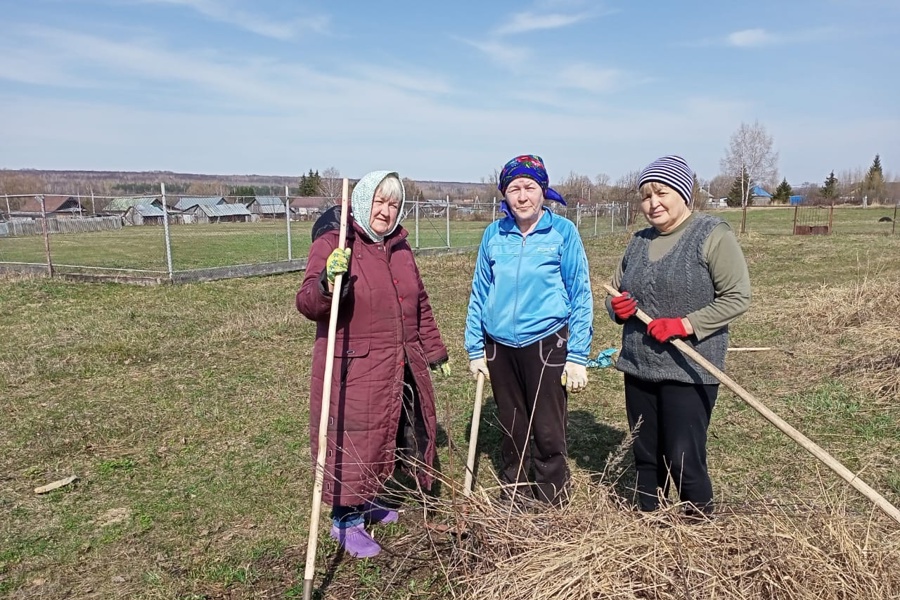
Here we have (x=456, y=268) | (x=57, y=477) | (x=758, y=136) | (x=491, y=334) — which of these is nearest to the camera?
(x=491, y=334)

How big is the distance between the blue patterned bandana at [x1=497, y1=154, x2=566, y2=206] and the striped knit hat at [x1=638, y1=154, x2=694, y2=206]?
0.50 meters

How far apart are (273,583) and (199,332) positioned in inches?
221

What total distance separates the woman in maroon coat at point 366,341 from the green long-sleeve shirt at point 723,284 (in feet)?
4.39

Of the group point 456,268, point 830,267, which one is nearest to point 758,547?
point 456,268

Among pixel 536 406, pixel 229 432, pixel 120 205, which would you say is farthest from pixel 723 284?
pixel 120 205

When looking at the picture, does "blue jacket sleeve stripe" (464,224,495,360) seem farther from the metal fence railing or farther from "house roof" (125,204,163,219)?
"house roof" (125,204,163,219)

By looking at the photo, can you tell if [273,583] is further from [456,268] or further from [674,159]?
[456,268]

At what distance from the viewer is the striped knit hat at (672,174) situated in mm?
2525

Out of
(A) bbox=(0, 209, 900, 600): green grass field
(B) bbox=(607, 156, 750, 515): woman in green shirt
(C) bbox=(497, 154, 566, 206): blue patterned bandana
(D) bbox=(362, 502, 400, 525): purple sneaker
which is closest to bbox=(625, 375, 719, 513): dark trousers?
(B) bbox=(607, 156, 750, 515): woman in green shirt

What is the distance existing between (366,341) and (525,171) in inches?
43.8

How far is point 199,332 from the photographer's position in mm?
7895

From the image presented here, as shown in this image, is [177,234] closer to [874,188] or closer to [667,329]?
[667,329]

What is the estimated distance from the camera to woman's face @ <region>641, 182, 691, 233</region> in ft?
8.39

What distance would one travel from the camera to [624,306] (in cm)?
266
